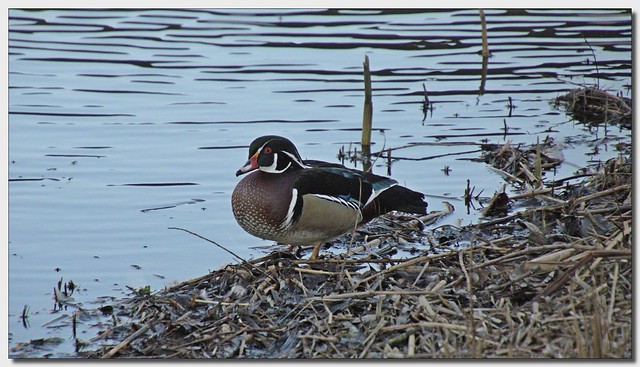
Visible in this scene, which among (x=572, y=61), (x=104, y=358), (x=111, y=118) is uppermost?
(x=572, y=61)

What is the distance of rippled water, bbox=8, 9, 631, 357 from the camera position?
6.05 meters

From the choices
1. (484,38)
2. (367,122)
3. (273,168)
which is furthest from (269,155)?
(484,38)

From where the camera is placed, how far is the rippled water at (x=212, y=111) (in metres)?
6.05

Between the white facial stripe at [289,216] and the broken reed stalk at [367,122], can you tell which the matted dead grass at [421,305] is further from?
the broken reed stalk at [367,122]

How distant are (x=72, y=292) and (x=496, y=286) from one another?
2436 millimetres

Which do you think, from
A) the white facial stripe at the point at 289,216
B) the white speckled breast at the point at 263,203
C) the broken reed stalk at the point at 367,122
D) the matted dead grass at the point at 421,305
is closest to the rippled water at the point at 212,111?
the broken reed stalk at the point at 367,122

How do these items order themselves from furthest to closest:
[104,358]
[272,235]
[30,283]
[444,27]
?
1. [444,27]
2. [30,283]
3. [272,235]
4. [104,358]

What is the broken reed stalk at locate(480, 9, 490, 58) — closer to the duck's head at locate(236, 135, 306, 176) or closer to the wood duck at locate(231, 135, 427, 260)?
the wood duck at locate(231, 135, 427, 260)

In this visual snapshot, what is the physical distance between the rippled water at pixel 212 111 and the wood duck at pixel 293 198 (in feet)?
2.60

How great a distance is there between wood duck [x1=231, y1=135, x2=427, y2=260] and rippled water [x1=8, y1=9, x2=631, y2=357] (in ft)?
2.60

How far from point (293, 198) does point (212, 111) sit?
13.1 feet

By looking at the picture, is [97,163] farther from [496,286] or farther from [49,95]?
[496,286]

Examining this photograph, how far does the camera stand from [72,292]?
537 centimetres

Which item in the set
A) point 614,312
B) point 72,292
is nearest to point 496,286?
point 614,312
